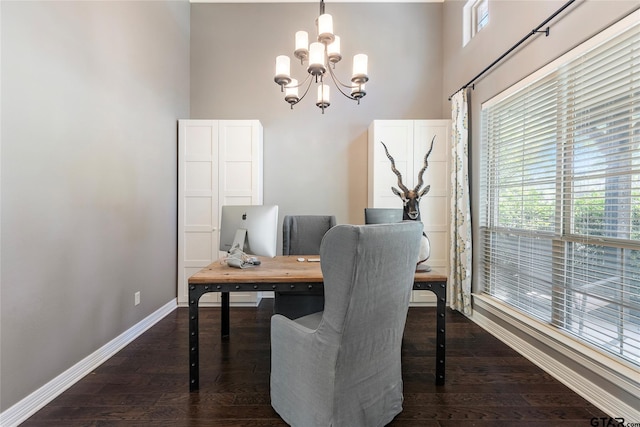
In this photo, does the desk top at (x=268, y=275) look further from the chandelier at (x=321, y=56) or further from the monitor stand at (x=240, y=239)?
the chandelier at (x=321, y=56)

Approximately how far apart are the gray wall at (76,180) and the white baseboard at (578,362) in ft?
11.1

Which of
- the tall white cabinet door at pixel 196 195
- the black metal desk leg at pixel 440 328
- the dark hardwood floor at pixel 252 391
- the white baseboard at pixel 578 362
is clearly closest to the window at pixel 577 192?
the white baseboard at pixel 578 362

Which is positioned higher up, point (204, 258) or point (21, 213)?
point (21, 213)

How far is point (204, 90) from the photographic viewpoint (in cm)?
360

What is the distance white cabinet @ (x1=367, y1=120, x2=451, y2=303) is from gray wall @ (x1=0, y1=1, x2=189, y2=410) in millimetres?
2554

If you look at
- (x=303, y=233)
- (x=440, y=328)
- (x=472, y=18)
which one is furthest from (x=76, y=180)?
(x=472, y=18)

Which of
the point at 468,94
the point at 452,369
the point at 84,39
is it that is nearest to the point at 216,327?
the point at 452,369

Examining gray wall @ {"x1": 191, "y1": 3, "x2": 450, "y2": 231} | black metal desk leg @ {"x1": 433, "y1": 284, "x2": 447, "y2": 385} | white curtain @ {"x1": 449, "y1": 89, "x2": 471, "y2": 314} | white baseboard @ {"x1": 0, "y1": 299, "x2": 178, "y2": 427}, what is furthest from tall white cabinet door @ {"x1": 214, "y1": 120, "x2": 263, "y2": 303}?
white curtain @ {"x1": 449, "y1": 89, "x2": 471, "y2": 314}

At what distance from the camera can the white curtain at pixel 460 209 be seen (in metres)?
2.88

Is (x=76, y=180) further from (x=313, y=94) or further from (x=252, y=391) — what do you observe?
(x=313, y=94)

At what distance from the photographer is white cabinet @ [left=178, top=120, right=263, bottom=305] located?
324 cm

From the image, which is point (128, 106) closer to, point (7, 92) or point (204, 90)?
point (7, 92)

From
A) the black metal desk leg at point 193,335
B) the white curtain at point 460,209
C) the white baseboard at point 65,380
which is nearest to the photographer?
the white baseboard at point 65,380

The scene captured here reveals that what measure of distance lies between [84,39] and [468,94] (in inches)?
142
